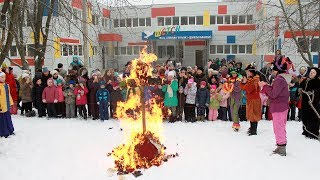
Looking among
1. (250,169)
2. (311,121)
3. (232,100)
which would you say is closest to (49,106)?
(232,100)

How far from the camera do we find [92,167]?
245 inches

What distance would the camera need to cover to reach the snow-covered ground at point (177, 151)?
584 centimetres

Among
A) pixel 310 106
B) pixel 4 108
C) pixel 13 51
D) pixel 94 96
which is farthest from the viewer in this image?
pixel 13 51

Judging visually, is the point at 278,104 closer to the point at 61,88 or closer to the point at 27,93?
the point at 61,88

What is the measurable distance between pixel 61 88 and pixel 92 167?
5.23 metres

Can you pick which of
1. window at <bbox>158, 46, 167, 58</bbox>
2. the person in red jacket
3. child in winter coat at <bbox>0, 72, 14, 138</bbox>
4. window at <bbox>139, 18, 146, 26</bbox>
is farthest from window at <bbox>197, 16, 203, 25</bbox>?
child in winter coat at <bbox>0, 72, 14, 138</bbox>

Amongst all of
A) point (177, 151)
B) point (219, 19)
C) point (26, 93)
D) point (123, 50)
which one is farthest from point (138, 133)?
point (123, 50)

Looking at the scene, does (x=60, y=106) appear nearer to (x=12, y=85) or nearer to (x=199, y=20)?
(x=12, y=85)

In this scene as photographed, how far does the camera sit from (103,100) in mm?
10289

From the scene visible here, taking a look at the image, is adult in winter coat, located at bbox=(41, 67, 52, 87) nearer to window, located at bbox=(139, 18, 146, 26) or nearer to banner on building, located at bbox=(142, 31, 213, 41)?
banner on building, located at bbox=(142, 31, 213, 41)

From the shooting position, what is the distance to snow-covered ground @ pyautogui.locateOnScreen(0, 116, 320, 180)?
5.84 m

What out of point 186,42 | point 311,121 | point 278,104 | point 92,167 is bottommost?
point 92,167

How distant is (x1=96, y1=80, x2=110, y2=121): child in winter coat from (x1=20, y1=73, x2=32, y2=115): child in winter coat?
2.69 m

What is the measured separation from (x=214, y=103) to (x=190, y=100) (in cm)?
75
